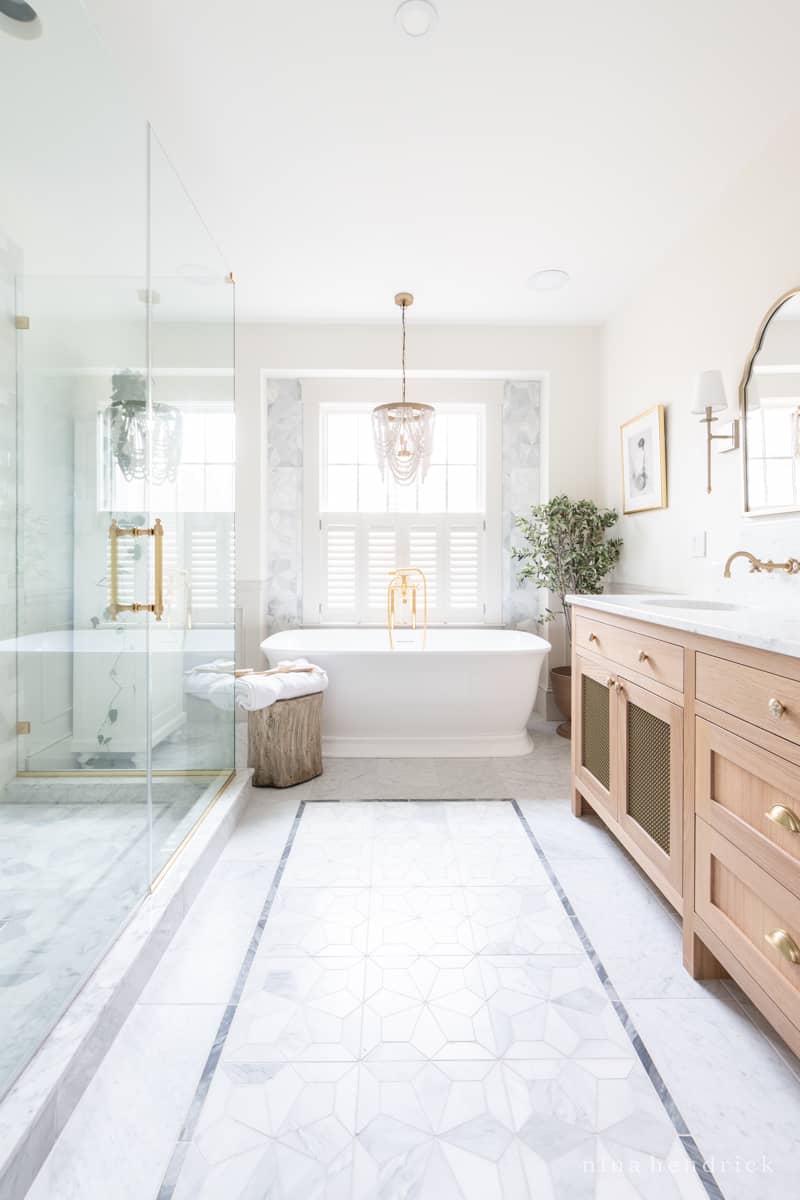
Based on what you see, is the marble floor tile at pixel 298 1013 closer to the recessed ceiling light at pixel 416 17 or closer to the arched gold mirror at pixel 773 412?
the arched gold mirror at pixel 773 412

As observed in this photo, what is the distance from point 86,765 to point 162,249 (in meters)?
1.50

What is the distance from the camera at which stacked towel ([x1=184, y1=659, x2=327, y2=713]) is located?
7.38 ft

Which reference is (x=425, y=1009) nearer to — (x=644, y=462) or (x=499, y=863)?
(x=499, y=863)

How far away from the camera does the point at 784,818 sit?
110 cm

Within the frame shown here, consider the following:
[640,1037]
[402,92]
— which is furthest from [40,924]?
[402,92]

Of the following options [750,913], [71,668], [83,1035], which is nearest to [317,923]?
[83,1035]

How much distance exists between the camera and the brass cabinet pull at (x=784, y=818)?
1.08 meters

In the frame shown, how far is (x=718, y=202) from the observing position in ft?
8.00

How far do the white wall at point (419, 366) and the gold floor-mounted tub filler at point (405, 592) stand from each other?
2.78 feet

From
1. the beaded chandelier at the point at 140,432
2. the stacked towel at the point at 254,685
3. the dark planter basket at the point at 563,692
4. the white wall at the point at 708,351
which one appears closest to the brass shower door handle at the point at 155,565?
the beaded chandelier at the point at 140,432

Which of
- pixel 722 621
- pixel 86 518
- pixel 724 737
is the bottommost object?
pixel 724 737

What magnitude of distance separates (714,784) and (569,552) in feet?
7.56

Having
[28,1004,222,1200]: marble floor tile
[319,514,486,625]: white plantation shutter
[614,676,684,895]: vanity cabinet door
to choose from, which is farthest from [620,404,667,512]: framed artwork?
[28,1004,222,1200]: marble floor tile

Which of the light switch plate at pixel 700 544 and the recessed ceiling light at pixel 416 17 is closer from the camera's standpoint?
the recessed ceiling light at pixel 416 17
